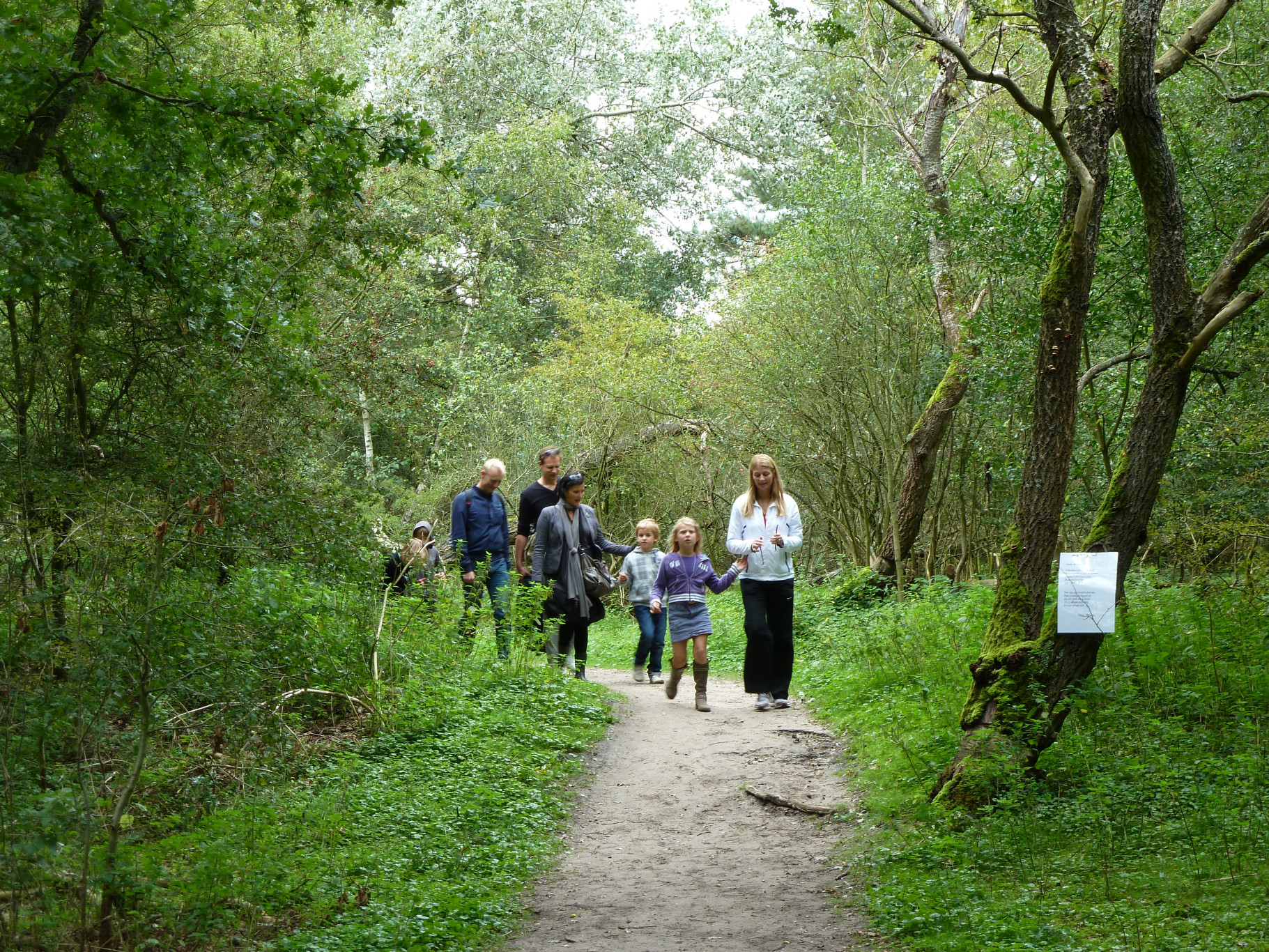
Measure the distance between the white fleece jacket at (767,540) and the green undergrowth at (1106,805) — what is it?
1.40m

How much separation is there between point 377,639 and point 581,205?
73.8 ft

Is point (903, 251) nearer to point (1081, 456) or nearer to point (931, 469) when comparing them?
point (931, 469)

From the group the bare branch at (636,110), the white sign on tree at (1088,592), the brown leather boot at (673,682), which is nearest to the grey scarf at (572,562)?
the brown leather boot at (673,682)

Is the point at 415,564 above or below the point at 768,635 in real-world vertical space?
above

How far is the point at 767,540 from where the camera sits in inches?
366

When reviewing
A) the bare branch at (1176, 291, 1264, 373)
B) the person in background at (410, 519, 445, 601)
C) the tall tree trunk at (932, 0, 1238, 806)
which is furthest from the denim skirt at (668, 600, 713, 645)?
the bare branch at (1176, 291, 1264, 373)

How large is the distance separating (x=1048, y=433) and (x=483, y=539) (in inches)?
235

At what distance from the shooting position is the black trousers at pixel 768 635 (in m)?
9.41

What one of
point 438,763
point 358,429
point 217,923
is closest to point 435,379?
point 358,429

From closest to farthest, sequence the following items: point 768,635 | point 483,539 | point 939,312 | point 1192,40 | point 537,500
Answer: point 1192,40 < point 768,635 < point 537,500 < point 483,539 < point 939,312

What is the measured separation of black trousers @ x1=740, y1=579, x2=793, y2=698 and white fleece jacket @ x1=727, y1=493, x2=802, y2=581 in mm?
89

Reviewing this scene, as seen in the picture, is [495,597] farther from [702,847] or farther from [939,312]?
[939,312]

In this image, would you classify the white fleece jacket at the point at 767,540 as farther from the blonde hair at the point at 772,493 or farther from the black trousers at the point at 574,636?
the black trousers at the point at 574,636

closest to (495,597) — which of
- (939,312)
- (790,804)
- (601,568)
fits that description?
(601,568)
